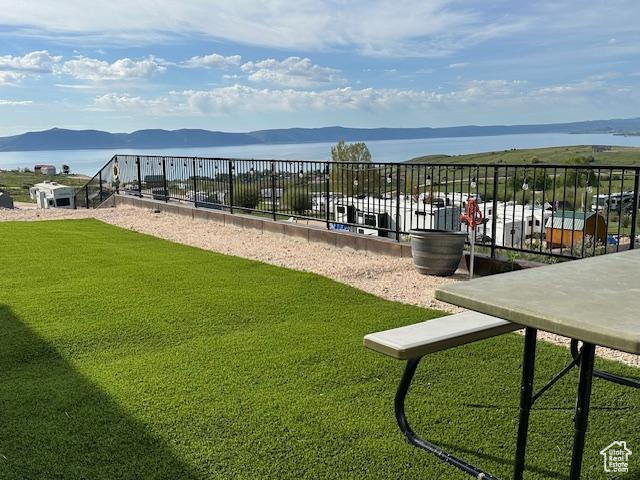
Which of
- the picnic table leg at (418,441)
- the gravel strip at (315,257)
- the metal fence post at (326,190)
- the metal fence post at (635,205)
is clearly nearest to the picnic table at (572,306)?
the picnic table leg at (418,441)

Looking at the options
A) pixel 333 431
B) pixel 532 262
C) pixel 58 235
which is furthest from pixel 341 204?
pixel 333 431

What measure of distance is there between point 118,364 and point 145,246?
5663mm

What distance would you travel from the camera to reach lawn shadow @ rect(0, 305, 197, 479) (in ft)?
8.50

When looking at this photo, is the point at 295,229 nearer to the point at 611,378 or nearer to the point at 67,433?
the point at 611,378

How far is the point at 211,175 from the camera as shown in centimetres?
1298

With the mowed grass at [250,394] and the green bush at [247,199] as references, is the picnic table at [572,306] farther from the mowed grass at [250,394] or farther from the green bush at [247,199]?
the green bush at [247,199]

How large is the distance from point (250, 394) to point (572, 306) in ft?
7.04

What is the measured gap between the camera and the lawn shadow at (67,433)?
259 centimetres

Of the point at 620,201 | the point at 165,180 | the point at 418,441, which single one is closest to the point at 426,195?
the point at 620,201

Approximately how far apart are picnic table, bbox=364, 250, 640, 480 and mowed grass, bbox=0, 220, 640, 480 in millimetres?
394

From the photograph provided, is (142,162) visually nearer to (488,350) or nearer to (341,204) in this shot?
(341,204)

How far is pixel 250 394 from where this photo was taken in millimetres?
3391

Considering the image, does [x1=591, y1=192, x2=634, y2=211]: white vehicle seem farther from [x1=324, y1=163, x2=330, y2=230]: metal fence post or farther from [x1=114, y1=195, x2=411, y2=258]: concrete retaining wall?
[x1=324, y1=163, x2=330, y2=230]: metal fence post

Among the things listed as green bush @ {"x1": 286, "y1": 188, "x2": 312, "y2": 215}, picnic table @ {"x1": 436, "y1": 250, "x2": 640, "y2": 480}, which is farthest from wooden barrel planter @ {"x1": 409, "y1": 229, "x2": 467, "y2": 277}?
picnic table @ {"x1": 436, "y1": 250, "x2": 640, "y2": 480}
